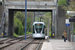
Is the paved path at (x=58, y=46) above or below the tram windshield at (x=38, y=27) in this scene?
below

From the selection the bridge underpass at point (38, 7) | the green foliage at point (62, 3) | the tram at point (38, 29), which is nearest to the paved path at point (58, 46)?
the tram at point (38, 29)

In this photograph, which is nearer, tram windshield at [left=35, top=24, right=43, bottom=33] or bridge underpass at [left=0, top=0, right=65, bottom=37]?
tram windshield at [left=35, top=24, right=43, bottom=33]

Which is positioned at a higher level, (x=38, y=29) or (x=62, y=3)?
(x=62, y=3)

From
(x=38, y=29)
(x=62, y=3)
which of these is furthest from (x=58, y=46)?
(x=62, y=3)

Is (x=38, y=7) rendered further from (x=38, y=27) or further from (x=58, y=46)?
(x=58, y=46)

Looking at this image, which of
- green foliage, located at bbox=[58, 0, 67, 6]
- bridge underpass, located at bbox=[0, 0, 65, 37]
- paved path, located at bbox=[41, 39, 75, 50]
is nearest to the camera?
paved path, located at bbox=[41, 39, 75, 50]

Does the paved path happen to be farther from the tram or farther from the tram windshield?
the tram windshield

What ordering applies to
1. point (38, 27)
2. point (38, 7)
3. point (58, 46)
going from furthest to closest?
point (38, 7) < point (38, 27) < point (58, 46)

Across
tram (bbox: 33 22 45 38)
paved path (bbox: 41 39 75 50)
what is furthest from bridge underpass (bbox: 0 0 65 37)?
paved path (bbox: 41 39 75 50)

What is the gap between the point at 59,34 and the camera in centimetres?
3372

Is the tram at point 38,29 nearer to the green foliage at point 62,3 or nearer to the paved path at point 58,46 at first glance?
the green foliage at point 62,3

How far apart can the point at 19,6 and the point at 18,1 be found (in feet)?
4.93

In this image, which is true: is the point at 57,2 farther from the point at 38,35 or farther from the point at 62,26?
the point at 38,35

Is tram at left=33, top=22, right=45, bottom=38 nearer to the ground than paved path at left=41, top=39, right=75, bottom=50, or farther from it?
farther from it
